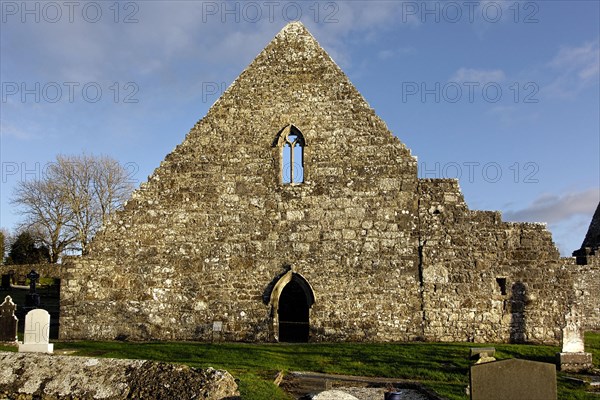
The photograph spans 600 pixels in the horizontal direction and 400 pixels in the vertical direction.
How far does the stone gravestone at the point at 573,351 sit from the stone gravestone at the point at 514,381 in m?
6.71

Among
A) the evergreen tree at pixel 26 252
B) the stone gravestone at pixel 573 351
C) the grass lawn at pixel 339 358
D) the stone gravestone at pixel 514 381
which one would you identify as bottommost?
the grass lawn at pixel 339 358

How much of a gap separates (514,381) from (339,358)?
23.2 feet

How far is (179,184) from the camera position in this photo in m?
16.5

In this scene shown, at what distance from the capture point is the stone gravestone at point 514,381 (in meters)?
5.88

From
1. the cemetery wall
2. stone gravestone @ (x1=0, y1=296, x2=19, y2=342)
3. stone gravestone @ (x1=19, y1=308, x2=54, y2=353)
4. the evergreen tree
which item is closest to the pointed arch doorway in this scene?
stone gravestone @ (x1=19, y1=308, x2=54, y2=353)

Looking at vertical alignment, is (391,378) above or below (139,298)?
below

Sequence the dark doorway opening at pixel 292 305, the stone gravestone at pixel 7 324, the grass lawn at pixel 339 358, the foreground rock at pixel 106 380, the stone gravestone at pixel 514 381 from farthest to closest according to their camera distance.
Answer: the dark doorway opening at pixel 292 305, the stone gravestone at pixel 7 324, the grass lawn at pixel 339 358, the foreground rock at pixel 106 380, the stone gravestone at pixel 514 381

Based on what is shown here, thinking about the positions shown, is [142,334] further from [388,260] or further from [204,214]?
[388,260]

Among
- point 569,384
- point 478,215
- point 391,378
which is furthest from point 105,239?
point 569,384

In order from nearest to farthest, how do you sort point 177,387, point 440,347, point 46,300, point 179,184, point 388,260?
1. point 177,387
2. point 440,347
3. point 388,260
4. point 179,184
5. point 46,300

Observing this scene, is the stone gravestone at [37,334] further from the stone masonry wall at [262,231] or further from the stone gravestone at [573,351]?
the stone gravestone at [573,351]

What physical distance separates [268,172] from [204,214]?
Result: 2.29m

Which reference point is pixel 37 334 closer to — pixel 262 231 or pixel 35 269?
pixel 262 231

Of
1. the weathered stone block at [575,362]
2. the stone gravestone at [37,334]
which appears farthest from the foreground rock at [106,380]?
the weathered stone block at [575,362]
